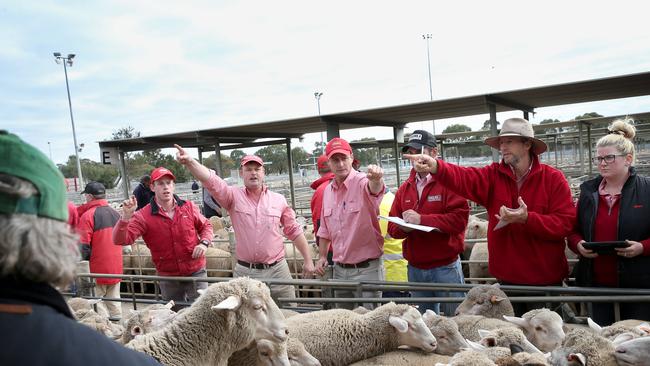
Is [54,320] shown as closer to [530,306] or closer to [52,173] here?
[52,173]

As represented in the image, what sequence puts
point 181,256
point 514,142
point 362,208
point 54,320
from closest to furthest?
point 54,320, point 514,142, point 362,208, point 181,256

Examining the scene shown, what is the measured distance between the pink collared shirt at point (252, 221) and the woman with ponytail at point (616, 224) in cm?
248

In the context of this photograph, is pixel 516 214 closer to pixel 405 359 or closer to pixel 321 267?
pixel 405 359

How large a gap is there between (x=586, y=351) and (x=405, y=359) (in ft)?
3.48

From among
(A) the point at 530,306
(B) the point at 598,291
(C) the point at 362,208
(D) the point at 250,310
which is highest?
(C) the point at 362,208

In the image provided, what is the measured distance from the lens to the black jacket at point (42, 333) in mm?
928

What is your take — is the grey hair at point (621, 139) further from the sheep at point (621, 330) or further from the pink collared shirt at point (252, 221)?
the pink collared shirt at point (252, 221)

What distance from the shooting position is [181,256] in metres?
4.88

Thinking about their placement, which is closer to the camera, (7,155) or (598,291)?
(7,155)

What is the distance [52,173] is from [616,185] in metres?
3.56

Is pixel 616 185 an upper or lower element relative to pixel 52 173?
lower

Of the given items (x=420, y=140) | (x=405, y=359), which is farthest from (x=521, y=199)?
(x=405, y=359)

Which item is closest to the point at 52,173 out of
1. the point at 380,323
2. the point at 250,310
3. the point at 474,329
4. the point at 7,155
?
the point at 7,155

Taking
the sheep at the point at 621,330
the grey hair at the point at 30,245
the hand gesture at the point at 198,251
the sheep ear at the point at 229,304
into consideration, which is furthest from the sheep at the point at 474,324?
the grey hair at the point at 30,245
